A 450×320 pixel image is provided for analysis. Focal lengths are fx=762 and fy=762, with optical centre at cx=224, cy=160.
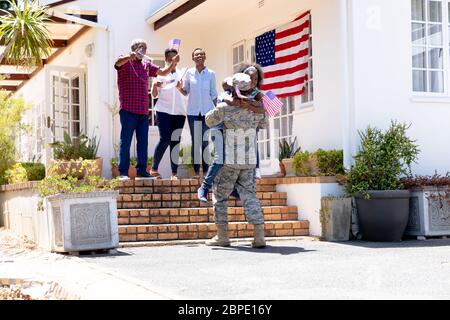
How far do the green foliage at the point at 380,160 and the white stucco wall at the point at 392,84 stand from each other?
1.30 feet

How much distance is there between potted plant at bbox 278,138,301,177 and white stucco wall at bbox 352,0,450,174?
Answer: 1353 millimetres

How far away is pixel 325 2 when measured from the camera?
1126 centimetres

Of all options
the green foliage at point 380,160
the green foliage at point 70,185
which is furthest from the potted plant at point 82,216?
the green foliage at point 380,160

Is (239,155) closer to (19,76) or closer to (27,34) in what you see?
(27,34)

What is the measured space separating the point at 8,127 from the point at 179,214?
5345 millimetres

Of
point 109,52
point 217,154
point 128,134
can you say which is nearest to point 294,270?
point 217,154

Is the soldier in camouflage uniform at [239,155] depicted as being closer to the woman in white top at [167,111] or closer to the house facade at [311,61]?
the house facade at [311,61]

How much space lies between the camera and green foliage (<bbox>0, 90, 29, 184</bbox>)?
1389 centimetres

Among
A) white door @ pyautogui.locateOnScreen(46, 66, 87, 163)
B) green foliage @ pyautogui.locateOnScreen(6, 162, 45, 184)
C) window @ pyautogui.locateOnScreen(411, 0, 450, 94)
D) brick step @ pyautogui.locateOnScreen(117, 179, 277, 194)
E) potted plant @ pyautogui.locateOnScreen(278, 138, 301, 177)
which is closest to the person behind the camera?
brick step @ pyautogui.locateOnScreen(117, 179, 277, 194)

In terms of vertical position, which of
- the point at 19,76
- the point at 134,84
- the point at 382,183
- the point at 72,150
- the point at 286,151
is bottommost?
the point at 382,183

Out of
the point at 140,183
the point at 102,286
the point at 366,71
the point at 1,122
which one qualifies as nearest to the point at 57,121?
the point at 1,122

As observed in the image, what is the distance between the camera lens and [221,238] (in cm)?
892

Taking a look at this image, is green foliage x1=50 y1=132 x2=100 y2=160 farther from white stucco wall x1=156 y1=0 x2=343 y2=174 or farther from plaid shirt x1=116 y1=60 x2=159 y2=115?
white stucco wall x1=156 y1=0 x2=343 y2=174

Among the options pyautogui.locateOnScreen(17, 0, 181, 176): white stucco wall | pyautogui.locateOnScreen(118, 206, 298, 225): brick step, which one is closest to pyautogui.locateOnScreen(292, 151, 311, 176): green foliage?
pyautogui.locateOnScreen(118, 206, 298, 225): brick step
